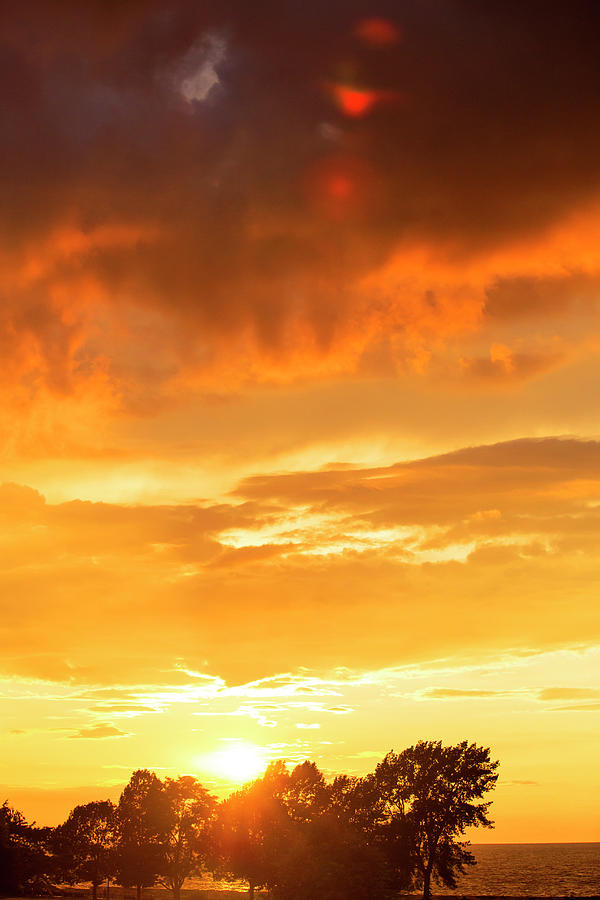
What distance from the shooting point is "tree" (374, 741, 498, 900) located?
81812 mm

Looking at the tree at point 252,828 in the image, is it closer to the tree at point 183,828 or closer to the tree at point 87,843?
the tree at point 183,828

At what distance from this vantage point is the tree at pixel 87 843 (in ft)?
353

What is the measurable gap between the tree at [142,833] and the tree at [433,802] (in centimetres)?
3357

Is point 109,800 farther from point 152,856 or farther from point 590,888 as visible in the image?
point 590,888

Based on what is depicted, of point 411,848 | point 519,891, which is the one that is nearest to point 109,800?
point 411,848

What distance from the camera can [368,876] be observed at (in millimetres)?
68812

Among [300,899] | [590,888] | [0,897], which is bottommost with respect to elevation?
[590,888]

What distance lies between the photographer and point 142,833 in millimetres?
103938

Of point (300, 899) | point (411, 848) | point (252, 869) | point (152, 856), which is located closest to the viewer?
point (300, 899)

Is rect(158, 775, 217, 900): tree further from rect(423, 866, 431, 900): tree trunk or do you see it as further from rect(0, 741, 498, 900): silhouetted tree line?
rect(423, 866, 431, 900): tree trunk

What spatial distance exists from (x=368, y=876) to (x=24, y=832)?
197ft

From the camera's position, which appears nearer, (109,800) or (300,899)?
(300,899)

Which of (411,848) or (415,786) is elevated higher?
(415,786)

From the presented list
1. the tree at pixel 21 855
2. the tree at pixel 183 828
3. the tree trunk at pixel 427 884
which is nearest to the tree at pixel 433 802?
the tree trunk at pixel 427 884
